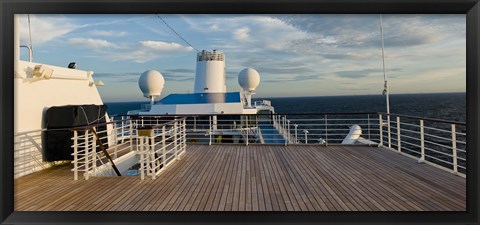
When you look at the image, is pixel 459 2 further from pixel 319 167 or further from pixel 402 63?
pixel 402 63

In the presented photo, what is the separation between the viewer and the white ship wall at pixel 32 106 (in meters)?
3.85

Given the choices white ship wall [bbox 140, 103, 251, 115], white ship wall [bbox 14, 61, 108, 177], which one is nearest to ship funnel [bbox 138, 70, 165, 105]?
white ship wall [bbox 140, 103, 251, 115]

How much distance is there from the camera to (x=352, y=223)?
6.54 ft

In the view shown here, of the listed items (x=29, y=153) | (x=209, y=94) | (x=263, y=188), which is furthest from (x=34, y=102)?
(x=209, y=94)

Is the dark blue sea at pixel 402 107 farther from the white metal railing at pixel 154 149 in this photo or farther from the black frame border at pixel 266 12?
the white metal railing at pixel 154 149

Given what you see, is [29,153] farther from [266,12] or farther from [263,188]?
[266,12]

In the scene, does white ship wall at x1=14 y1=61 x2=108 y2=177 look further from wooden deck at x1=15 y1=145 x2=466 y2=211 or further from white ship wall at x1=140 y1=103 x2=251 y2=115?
white ship wall at x1=140 y1=103 x2=251 y2=115

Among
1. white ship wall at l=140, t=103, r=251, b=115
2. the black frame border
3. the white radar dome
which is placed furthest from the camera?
the white radar dome

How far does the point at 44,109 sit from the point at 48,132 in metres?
0.39

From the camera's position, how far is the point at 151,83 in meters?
13.3

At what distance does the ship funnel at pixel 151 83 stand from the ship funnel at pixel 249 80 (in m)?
3.97

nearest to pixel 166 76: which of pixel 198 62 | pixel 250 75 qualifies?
pixel 198 62

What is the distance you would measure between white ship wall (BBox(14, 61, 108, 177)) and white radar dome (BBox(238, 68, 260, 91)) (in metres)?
10.7

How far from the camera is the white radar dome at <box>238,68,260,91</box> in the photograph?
1513cm
